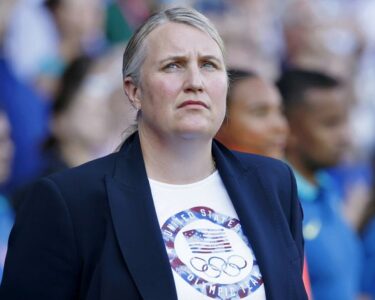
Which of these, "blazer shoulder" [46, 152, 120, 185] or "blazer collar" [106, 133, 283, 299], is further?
"blazer shoulder" [46, 152, 120, 185]

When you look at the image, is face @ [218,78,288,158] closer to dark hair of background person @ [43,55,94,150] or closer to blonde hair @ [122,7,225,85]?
dark hair of background person @ [43,55,94,150]

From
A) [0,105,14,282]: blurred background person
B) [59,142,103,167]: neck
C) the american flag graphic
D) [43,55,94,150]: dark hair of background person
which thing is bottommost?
the american flag graphic

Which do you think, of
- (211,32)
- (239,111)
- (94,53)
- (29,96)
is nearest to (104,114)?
(29,96)

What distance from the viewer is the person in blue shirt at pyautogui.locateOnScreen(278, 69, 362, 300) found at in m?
4.95

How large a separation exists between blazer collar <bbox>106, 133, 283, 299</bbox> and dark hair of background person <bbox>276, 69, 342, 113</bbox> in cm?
226

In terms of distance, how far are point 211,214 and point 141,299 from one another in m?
0.39

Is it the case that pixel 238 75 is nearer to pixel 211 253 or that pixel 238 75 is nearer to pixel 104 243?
pixel 211 253

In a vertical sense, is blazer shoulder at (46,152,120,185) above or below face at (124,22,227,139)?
below

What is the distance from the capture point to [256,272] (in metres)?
3.25

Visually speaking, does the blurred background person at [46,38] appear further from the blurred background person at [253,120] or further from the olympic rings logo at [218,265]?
the olympic rings logo at [218,265]

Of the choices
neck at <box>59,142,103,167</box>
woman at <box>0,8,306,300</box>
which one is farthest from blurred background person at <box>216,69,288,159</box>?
woman at <box>0,8,306,300</box>

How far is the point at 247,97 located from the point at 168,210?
1.93 metres

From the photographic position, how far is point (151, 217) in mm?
3225

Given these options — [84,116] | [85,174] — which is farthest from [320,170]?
[85,174]
